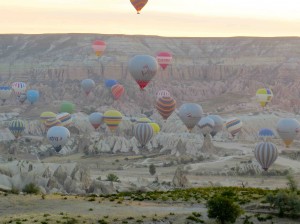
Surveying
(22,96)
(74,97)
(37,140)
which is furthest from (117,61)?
(37,140)

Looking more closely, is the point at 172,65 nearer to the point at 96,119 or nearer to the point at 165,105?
the point at 96,119

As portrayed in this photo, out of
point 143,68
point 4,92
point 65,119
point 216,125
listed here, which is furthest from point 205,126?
point 4,92

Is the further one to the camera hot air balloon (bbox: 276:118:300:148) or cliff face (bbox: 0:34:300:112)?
cliff face (bbox: 0:34:300:112)

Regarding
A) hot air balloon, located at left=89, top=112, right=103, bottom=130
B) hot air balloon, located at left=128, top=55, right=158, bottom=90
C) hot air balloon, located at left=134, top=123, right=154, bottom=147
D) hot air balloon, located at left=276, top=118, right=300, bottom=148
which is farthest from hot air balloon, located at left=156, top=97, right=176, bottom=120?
hot air balloon, located at left=276, top=118, right=300, bottom=148

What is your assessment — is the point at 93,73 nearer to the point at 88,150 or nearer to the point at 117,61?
the point at 117,61

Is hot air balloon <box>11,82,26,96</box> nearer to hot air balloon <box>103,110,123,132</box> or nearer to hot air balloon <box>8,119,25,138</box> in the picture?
hot air balloon <box>8,119,25,138</box>

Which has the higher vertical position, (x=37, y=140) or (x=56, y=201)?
(x=37, y=140)

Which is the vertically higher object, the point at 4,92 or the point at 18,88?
the point at 18,88

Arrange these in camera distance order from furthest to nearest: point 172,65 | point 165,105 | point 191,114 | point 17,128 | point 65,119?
point 172,65 → point 65,119 → point 165,105 → point 17,128 → point 191,114
